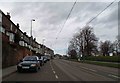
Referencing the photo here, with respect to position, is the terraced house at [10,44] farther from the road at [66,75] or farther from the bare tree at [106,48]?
the bare tree at [106,48]

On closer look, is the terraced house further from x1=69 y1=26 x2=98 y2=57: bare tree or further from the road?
x1=69 y1=26 x2=98 y2=57: bare tree

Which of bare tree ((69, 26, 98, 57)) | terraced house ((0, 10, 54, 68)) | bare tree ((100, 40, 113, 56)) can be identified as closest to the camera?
terraced house ((0, 10, 54, 68))

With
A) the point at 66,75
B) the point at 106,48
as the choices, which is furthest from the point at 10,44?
the point at 106,48

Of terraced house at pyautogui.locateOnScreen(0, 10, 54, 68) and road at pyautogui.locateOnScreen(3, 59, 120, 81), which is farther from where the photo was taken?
terraced house at pyautogui.locateOnScreen(0, 10, 54, 68)

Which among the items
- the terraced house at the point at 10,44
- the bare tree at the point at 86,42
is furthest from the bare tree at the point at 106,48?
the terraced house at the point at 10,44

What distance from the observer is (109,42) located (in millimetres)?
109500

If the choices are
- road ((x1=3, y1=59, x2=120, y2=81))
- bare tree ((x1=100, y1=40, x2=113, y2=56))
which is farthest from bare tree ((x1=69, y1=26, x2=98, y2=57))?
road ((x1=3, y1=59, x2=120, y2=81))

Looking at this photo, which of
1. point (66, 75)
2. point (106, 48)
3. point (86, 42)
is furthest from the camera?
point (106, 48)

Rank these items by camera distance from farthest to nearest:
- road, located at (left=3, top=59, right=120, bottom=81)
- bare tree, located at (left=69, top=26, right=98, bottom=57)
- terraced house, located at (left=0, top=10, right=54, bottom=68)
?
bare tree, located at (left=69, top=26, right=98, bottom=57)
terraced house, located at (left=0, top=10, right=54, bottom=68)
road, located at (left=3, top=59, right=120, bottom=81)

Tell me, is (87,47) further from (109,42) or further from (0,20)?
(0,20)

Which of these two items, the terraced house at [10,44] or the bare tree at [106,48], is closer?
the terraced house at [10,44]

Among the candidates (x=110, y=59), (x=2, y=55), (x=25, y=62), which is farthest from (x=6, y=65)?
(x=110, y=59)

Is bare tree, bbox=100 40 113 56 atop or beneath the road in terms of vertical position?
atop

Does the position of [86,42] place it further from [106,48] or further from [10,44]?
[10,44]
